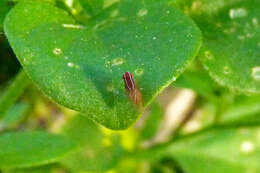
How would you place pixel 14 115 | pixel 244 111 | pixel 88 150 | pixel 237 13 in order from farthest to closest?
pixel 244 111 → pixel 88 150 → pixel 14 115 → pixel 237 13

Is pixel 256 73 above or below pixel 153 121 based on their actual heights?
above

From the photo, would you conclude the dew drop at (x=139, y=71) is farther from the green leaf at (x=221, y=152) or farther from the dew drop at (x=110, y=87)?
the green leaf at (x=221, y=152)

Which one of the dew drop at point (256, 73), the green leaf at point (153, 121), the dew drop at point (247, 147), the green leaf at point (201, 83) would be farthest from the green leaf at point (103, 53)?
the dew drop at point (247, 147)

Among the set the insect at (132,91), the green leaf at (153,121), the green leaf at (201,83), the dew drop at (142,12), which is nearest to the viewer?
the insect at (132,91)

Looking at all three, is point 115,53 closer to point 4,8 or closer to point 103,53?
point 103,53

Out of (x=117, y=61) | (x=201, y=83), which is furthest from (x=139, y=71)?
(x=201, y=83)

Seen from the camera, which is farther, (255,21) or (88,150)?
(88,150)

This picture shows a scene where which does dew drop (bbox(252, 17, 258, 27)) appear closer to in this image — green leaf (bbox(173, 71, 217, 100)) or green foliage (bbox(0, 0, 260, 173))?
green foliage (bbox(0, 0, 260, 173))
